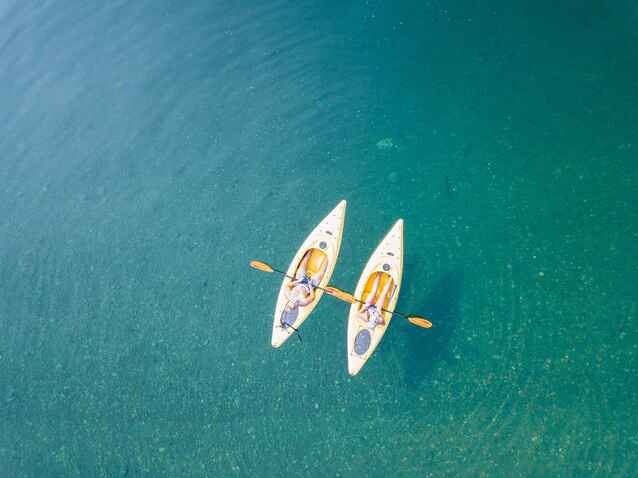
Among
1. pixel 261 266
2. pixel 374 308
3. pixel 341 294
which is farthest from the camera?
pixel 261 266

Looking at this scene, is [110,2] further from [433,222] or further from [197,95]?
[433,222]

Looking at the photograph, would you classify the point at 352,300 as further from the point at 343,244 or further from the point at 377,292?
the point at 343,244

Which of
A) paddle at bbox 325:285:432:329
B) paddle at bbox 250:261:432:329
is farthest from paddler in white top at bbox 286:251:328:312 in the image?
paddle at bbox 325:285:432:329

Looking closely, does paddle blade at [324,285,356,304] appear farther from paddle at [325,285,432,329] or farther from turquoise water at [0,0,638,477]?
turquoise water at [0,0,638,477]

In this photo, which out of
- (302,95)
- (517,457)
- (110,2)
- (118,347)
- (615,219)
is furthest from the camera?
(110,2)

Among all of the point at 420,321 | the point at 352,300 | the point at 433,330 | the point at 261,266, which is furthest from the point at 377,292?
the point at 261,266

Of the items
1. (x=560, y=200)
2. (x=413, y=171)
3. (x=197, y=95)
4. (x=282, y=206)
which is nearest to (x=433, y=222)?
(x=413, y=171)
